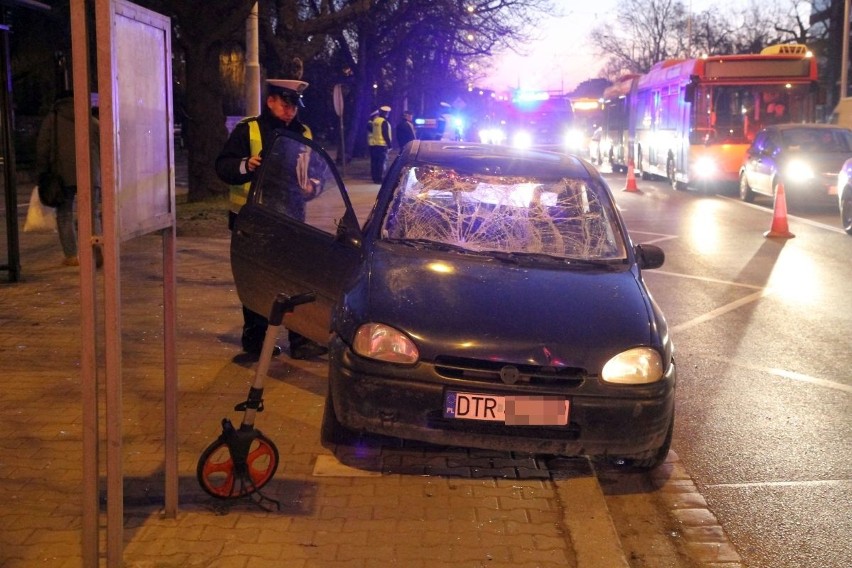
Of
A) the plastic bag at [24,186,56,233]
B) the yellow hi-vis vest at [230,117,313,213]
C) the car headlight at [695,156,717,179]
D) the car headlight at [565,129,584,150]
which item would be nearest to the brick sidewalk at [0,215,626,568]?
the yellow hi-vis vest at [230,117,313,213]

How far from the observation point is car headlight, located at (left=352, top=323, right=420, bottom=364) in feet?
16.4

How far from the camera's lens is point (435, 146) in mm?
7086

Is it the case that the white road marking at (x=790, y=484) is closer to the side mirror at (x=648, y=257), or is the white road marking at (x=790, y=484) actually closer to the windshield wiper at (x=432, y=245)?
the side mirror at (x=648, y=257)

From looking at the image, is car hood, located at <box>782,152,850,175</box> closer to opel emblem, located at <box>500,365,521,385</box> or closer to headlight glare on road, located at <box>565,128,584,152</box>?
opel emblem, located at <box>500,365,521,385</box>

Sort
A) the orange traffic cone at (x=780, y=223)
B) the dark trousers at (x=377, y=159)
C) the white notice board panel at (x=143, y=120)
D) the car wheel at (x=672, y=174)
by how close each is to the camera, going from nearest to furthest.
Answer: the white notice board panel at (x=143, y=120) → the orange traffic cone at (x=780, y=223) → the car wheel at (x=672, y=174) → the dark trousers at (x=377, y=159)

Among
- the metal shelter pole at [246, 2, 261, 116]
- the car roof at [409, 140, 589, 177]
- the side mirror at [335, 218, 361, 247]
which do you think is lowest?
the side mirror at [335, 218, 361, 247]

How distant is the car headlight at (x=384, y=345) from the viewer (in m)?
5.00

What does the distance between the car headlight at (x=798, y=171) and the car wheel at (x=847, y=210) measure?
3467 millimetres

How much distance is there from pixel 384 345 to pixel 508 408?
0.65 m

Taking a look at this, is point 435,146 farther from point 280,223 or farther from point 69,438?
point 69,438

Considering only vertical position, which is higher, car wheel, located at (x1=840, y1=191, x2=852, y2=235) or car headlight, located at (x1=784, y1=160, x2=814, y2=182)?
car headlight, located at (x1=784, y1=160, x2=814, y2=182)

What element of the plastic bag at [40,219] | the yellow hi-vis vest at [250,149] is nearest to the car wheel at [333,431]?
the yellow hi-vis vest at [250,149]

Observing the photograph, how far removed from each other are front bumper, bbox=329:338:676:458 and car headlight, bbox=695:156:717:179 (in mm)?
20193

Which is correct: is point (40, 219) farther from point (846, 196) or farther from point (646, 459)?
point (846, 196)
